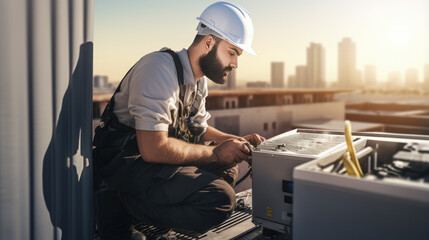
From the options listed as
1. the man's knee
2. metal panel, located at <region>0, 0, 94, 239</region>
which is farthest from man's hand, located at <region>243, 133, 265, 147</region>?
metal panel, located at <region>0, 0, 94, 239</region>

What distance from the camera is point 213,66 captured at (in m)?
2.12

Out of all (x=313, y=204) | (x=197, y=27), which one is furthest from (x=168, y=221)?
(x=197, y=27)

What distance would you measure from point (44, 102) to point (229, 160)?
952 millimetres

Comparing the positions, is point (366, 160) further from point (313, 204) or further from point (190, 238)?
point (190, 238)

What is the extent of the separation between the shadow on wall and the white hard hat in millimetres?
729

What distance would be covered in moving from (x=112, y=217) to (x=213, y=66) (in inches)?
41.0

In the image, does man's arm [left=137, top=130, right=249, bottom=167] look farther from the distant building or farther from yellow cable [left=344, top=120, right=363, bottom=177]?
the distant building

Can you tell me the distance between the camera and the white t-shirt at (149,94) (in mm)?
1718

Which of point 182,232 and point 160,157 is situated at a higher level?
point 160,157

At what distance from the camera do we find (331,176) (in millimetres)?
1053

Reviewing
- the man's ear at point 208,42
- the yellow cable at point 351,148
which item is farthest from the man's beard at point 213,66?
the yellow cable at point 351,148

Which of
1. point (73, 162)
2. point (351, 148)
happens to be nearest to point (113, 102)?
point (73, 162)

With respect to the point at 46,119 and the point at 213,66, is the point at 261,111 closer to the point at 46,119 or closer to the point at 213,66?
the point at 213,66

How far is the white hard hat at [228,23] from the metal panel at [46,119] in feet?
2.30
